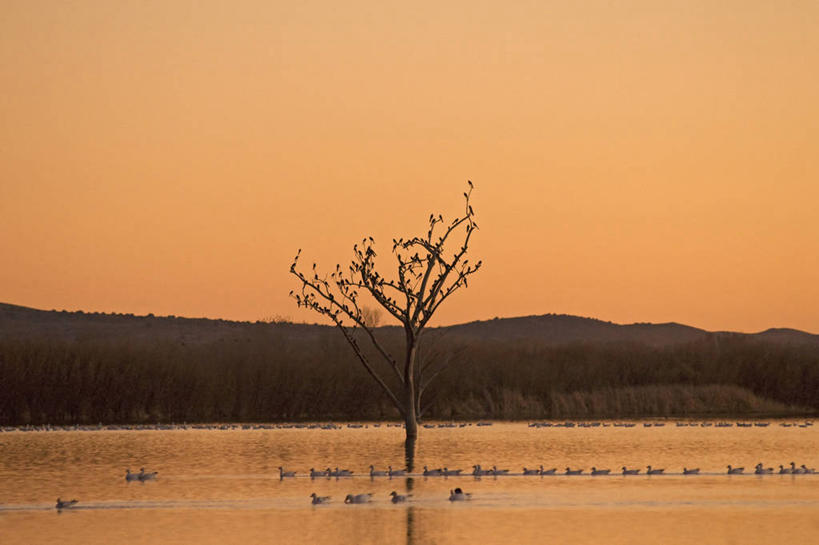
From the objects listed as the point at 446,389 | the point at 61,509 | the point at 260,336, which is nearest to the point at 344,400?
the point at 446,389

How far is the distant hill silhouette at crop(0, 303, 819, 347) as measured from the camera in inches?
4459

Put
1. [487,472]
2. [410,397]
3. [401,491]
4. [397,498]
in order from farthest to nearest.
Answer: [410,397] < [487,472] < [401,491] < [397,498]

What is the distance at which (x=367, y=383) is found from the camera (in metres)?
48.8

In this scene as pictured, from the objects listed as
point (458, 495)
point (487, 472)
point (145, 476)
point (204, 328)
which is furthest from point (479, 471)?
point (204, 328)

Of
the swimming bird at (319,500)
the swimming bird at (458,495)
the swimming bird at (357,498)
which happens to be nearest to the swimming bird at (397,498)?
the swimming bird at (357,498)

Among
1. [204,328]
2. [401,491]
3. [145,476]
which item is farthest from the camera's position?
[204,328]

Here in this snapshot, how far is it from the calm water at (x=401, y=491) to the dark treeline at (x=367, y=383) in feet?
23.9

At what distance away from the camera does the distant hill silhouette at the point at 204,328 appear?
113 m

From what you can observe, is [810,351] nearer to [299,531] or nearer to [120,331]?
[299,531]

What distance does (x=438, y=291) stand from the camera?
3897 centimetres

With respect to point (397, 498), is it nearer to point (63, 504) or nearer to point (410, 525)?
point (410, 525)

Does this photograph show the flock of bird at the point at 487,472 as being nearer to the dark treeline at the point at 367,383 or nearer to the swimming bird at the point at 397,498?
the swimming bird at the point at 397,498

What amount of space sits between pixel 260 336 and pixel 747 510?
4614 centimetres

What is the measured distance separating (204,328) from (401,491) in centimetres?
10101
